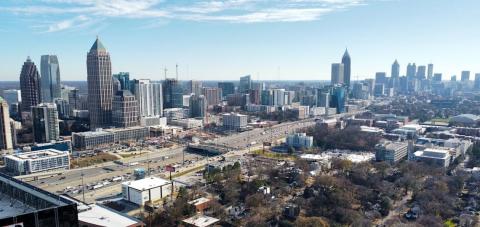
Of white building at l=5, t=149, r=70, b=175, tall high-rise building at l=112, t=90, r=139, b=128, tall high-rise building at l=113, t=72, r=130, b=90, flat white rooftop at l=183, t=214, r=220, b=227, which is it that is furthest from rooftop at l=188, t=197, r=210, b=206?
tall high-rise building at l=113, t=72, r=130, b=90

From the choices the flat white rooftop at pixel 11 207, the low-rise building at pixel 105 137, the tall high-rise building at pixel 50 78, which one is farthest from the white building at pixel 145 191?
the tall high-rise building at pixel 50 78

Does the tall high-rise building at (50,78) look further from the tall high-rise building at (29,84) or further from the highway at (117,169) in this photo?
the highway at (117,169)

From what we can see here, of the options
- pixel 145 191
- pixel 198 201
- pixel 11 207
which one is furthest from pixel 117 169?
pixel 11 207

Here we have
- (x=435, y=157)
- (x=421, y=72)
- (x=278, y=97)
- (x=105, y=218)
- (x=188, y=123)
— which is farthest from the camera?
(x=421, y=72)

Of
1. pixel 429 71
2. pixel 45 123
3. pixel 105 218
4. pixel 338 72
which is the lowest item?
pixel 105 218

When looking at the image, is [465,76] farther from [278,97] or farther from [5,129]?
[5,129]

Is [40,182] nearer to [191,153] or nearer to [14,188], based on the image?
[191,153]
